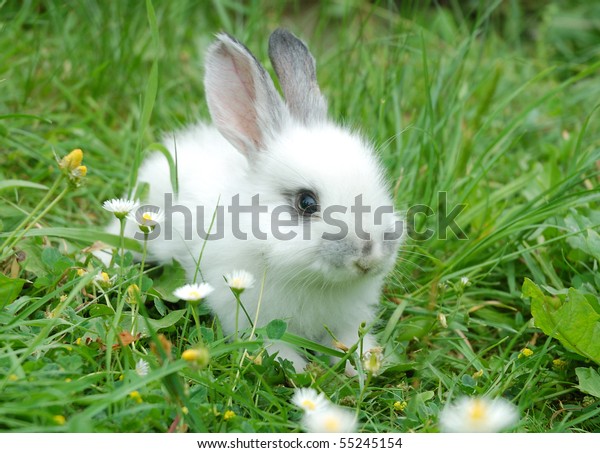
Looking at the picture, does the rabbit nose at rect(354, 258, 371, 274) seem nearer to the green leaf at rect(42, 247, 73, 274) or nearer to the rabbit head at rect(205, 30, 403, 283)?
the rabbit head at rect(205, 30, 403, 283)

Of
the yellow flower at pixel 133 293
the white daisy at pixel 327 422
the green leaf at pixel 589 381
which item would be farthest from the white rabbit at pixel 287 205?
the green leaf at pixel 589 381

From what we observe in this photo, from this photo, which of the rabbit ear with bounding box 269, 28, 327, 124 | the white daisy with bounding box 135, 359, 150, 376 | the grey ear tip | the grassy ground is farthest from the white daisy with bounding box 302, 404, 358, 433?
the grey ear tip

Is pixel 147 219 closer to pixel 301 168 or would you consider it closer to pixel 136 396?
pixel 301 168

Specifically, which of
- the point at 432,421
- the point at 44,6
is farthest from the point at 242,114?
the point at 44,6

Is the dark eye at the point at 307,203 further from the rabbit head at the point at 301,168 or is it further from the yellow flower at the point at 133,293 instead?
the yellow flower at the point at 133,293

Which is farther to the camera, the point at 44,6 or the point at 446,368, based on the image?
the point at 44,6

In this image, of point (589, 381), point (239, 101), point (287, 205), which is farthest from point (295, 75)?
point (589, 381)
